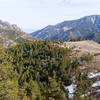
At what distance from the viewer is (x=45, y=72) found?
155 m

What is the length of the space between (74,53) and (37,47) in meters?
21.4

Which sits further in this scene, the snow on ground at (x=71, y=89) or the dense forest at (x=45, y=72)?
the snow on ground at (x=71, y=89)

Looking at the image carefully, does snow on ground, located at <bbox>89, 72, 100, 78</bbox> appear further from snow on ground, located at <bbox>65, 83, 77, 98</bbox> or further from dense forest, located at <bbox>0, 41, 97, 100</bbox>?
snow on ground, located at <bbox>65, 83, 77, 98</bbox>

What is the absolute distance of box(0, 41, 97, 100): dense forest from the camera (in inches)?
4461

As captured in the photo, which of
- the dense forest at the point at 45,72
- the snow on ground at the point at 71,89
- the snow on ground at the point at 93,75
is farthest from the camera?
the snow on ground at the point at 93,75

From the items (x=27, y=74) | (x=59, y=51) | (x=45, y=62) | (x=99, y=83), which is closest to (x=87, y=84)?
(x=99, y=83)

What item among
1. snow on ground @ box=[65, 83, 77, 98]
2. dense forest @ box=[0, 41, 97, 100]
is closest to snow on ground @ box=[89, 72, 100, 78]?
dense forest @ box=[0, 41, 97, 100]

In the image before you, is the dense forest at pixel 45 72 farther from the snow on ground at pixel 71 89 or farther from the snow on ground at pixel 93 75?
the snow on ground at pixel 93 75

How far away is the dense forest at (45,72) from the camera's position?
11331 cm

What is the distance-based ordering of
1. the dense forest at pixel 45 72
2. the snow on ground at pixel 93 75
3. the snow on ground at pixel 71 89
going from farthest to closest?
the snow on ground at pixel 93 75
the snow on ground at pixel 71 89
the dense forest at pixel 45 72

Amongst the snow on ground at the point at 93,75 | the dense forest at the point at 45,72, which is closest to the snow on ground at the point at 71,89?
the dense forest at the point at 45,72

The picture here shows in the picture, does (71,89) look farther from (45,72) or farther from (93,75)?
(45,72)

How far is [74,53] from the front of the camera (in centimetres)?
19125

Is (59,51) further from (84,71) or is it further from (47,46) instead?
(84,71)
